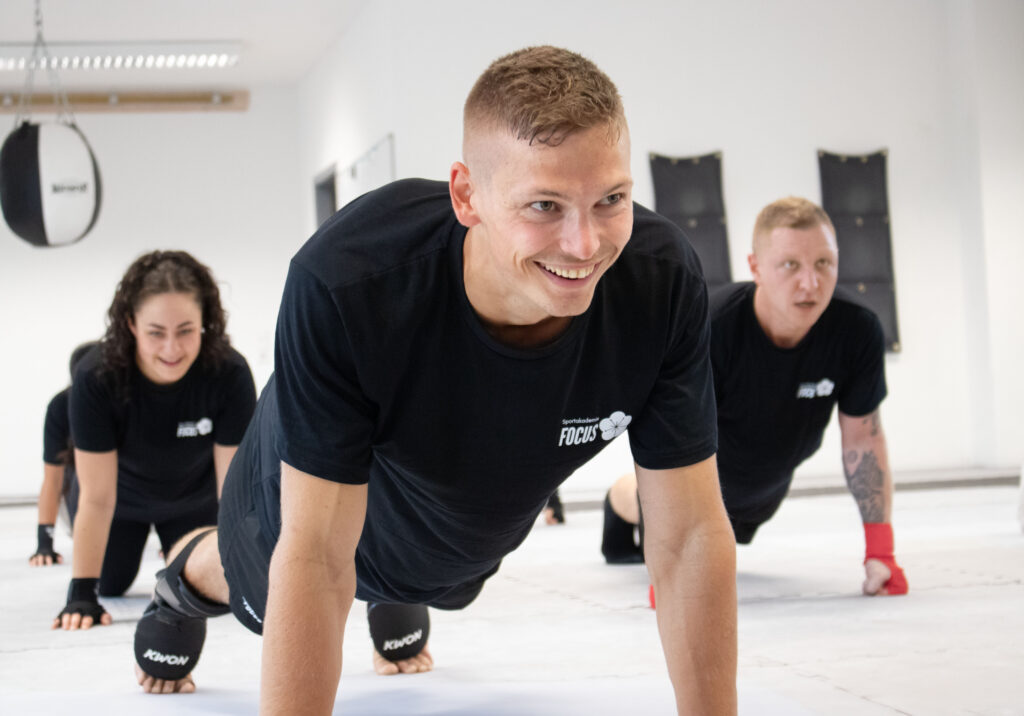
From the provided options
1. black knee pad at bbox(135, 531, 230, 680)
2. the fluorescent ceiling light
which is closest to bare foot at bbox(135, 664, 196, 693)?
black knee pad at bbox(135, 531, 230, 680)

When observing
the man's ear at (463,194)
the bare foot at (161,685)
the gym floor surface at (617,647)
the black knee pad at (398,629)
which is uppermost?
the man's ear at (463,194)

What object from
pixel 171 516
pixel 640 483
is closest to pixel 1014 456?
pixel 171 516

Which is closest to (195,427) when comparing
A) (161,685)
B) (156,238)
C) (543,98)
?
(161,685)

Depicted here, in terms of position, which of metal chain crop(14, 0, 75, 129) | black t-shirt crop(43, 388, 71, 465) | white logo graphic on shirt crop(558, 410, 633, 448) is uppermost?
metal chain crop(14, 0, 75, 129)

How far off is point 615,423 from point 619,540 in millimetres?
2509

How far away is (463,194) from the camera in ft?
4.51

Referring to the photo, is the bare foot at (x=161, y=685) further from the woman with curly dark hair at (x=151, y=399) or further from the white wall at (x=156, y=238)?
the white wall at (x=156, y=238)

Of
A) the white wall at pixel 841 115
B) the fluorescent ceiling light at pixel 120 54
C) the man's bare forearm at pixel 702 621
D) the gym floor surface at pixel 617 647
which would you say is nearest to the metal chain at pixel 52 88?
the fluorescent ceiling light at pixel 120 54

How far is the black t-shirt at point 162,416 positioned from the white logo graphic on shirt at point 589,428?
194cm

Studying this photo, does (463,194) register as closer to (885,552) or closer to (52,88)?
(885,552)

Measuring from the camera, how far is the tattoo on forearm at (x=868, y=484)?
3.24 m

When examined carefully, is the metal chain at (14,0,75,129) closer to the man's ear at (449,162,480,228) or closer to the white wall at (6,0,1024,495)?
Result: the white wall at (6,0,1024,495)

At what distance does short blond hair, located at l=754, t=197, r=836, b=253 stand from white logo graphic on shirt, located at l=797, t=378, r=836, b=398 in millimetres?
414

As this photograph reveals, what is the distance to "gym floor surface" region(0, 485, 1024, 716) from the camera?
2172 mm
